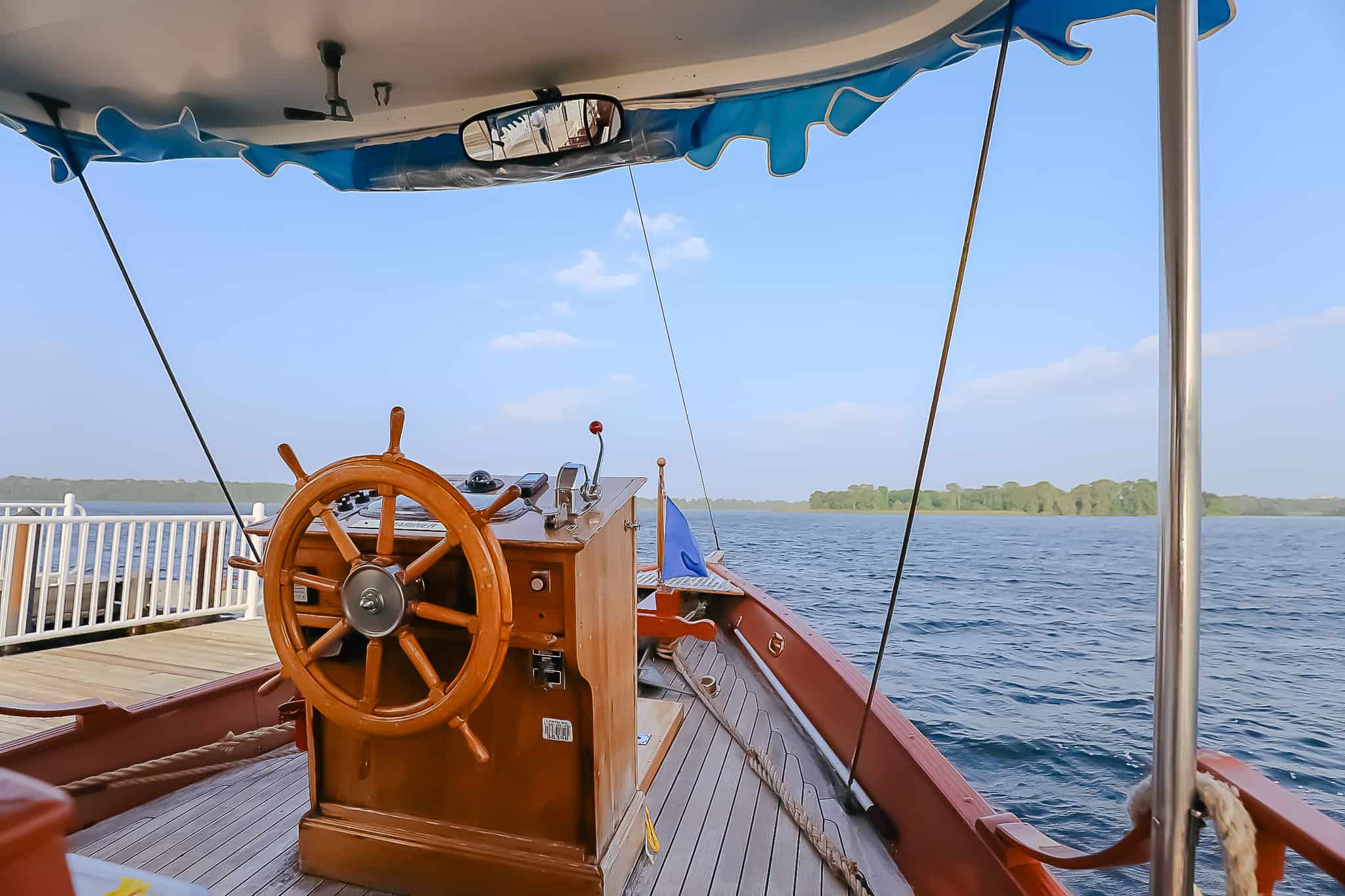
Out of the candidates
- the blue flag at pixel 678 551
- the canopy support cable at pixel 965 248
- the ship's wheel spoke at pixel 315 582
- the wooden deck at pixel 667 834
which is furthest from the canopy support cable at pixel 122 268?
the blue flag at pixel 678 551

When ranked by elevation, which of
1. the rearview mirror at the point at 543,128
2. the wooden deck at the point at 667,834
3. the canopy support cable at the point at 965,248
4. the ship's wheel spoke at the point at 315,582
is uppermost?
the rearview mirror at the point at 543,128

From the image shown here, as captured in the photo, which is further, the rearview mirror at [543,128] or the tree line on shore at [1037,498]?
the tree line on shore at [1037,498]

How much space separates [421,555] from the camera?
48.7 inches

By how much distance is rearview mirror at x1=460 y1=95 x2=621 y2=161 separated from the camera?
1650 mm

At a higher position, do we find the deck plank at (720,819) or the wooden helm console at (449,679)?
the wooden helm console at (449,679)

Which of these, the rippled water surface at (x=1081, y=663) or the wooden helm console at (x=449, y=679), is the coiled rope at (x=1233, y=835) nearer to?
the rippled water surface at (x=1081, y=663)

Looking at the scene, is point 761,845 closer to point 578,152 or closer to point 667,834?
Result: point 667,834

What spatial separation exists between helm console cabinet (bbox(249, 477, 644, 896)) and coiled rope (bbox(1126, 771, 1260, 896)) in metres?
0.99

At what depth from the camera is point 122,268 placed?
1.74 meters

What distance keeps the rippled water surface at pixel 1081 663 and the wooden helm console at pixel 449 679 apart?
1161 millimetres

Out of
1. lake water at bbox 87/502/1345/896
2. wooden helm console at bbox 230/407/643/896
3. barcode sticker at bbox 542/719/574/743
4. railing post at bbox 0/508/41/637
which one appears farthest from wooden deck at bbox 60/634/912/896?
railing post at bbox 0/508/41/637

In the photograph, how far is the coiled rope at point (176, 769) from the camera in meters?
1.63

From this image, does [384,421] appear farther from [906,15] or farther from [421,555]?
[906,15]

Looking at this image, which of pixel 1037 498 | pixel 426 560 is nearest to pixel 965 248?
pixel 426 560
